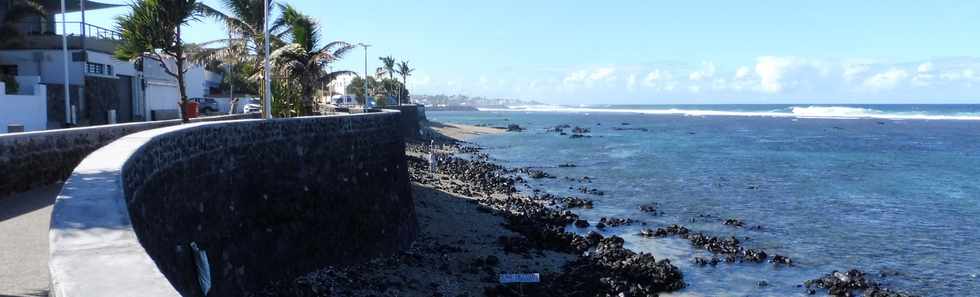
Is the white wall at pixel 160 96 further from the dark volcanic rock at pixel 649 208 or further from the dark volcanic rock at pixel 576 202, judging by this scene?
the dark volcanic rock at pixel 649 208

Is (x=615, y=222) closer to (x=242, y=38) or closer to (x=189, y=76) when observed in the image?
(x=242, y=38)

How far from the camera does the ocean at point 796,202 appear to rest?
883 inches

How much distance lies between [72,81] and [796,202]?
103 feet

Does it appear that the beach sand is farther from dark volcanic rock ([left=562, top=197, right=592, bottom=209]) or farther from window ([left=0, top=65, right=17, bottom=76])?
window ([left=0, top=65, right=17, bottom=76])

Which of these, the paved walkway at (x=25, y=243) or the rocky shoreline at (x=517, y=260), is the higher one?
the paved walkway at (x=25, y=243)

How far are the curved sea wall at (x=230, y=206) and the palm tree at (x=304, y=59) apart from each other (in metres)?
3.29

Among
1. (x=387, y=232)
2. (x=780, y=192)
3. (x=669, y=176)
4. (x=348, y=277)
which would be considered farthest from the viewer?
(x=669, y=176)

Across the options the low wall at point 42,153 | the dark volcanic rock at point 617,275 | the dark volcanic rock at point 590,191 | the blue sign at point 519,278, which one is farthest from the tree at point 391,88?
the low wall at point 42,153

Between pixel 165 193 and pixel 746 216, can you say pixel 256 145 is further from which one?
pixel 746 216

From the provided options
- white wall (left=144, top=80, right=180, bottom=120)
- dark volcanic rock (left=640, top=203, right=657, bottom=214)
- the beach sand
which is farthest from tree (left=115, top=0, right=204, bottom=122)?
the beach sand

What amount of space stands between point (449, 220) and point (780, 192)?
21562mm

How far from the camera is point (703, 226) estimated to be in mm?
29375

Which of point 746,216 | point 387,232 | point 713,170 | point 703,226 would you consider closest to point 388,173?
point 387,232

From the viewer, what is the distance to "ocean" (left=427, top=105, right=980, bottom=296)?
2244cm
